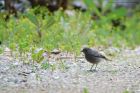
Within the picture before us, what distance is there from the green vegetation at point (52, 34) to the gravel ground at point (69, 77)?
0.30 metres

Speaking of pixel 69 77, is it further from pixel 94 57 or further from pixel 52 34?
pixel 52 34

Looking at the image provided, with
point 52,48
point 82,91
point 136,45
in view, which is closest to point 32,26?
point 52,48

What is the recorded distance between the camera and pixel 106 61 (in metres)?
7.68

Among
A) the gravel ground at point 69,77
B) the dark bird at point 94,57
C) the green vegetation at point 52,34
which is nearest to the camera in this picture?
the gravel ground at point 69,77

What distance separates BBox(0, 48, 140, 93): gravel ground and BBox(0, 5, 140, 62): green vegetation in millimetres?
299

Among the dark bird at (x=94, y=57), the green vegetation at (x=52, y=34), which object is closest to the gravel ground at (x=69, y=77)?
the dark bird at (x=94, y=57)

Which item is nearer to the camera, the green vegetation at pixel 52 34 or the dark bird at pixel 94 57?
the dark bird at pixel 94 57

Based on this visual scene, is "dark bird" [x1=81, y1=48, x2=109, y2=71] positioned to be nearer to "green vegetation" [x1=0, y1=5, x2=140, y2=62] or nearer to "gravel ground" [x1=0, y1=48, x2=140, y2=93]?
"gravel ground" [x1=0, y1=48, x2=140, y2=93]

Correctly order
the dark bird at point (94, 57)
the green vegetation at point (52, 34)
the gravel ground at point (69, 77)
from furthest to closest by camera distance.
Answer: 1. the green vegetation at point (52, 34)
2. the dark bird at point (94, 57)
3. the gravel ground at point (69, 77)

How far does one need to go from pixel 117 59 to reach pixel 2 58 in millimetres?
1845

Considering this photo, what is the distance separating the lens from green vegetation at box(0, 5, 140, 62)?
759 centimetres

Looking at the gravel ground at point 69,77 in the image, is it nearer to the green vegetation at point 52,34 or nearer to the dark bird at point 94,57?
the dark bird at point 94,57

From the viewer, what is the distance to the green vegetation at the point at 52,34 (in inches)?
299

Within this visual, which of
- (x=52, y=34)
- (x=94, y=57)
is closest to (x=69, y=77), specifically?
(x=94, y=57)
